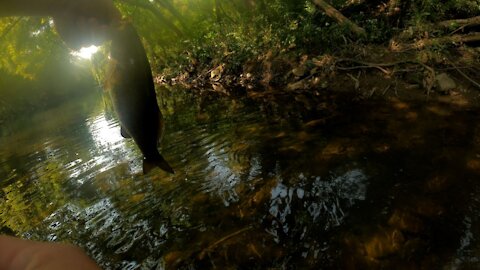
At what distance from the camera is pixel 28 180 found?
1032cm

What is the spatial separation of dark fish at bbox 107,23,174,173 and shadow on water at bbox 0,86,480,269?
1.24 feet

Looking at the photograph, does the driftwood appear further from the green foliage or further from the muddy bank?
the green foliage

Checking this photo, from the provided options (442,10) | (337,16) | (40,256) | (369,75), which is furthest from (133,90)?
(337,16)

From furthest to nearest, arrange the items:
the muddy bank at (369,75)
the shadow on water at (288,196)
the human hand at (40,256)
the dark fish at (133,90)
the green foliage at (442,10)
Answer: the green foliage at (442,10) < the muddy bank at (369,75) < the shadow on water at (288,196) < the dark fish at (133,90) < the human hand at (40,256)

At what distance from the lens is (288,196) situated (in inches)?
221

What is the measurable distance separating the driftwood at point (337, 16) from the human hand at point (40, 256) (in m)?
11.9

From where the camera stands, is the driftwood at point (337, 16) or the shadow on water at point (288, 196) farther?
the driftwood at point (337, 16)

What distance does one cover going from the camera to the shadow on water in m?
4.29

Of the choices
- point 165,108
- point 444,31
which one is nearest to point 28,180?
point 165,108

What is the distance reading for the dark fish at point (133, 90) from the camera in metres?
1.58

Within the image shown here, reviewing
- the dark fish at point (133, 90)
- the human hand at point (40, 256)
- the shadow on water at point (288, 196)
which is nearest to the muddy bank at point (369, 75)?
the shadow on water at point (288, 196)

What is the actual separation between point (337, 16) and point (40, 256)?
13030 mm

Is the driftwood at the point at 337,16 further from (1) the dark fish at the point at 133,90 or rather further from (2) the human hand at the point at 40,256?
(2) the human hand at the point at 40,256

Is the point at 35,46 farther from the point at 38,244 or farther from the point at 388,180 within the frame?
the point at 38,244
